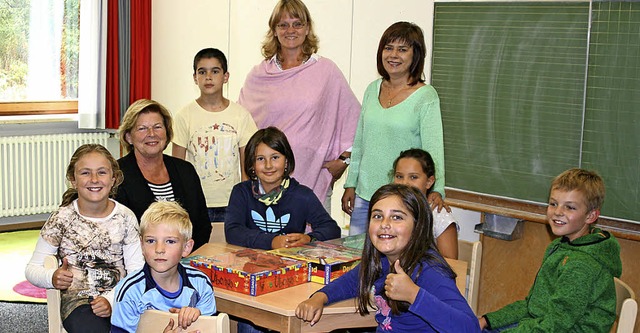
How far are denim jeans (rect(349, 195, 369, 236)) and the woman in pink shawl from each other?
1.48 ft

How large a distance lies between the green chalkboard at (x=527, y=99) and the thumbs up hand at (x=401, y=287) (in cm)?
225

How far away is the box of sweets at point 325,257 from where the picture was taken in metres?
2.85

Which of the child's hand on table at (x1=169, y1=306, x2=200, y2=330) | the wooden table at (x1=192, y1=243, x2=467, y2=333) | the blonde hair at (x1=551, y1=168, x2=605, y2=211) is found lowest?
the wooden table at (x1=192, y1=243, x2=467, y2=333)

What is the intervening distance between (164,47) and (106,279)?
14.7 feet

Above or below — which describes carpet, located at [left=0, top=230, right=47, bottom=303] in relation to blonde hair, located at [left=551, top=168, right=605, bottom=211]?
below

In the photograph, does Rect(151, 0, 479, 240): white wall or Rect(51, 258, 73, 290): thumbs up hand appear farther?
Rect(151, 0, 479, 240): white wall

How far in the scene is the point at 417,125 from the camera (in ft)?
12.0

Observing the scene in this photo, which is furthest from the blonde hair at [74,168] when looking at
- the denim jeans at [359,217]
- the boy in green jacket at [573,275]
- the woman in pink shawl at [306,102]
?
the boy in green jacket at [573,275]

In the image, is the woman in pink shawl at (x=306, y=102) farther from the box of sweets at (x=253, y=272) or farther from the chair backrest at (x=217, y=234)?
the box of sweets at (x=253, y=272)

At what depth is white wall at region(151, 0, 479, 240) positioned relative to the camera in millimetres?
5387

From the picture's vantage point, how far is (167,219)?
2.68 metres

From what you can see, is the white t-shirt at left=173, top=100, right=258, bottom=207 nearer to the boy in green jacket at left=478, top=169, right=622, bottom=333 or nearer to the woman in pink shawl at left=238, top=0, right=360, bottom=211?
the woman in pink shawl at left=238, top=0, right=360, bottom=211

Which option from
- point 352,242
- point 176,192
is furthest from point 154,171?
point 352,242

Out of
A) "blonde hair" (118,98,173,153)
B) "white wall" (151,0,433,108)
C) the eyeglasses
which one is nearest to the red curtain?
"white wall" (151,0,433,108)
